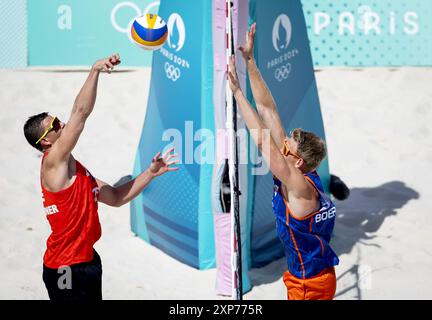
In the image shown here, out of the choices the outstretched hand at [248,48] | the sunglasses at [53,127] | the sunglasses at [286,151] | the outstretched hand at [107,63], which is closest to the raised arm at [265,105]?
the outstretched hand at [248,48]

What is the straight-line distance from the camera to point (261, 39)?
19.7ft

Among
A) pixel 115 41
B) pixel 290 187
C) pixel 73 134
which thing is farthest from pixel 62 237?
pixel 115 41

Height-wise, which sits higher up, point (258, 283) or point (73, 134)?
point (73, 134)

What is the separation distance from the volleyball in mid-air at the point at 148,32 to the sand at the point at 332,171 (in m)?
2.14

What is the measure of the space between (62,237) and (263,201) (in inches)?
96.7

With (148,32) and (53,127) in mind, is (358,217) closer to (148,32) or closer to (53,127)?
(148,32)

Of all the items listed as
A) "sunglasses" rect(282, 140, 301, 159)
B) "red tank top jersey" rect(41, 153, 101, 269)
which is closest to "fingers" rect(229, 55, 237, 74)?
"sunglasses" rect(282, 140, 301, 159)

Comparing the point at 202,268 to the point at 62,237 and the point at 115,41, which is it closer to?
the point at 62,237

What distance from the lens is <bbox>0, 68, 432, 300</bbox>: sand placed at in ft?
20.2

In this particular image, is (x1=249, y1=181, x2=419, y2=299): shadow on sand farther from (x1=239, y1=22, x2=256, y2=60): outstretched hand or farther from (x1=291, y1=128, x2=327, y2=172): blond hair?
(x1=239, y1=22, x2=256, y2=60): outstretched hand

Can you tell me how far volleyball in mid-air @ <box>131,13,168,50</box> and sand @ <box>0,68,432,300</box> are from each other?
2.14 metres

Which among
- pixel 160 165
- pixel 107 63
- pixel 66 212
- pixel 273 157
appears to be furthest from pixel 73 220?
pixel 273 157

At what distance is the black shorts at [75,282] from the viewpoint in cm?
421

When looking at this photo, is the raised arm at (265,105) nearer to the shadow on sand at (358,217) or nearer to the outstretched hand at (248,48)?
the outstretched hand at (248,48)
